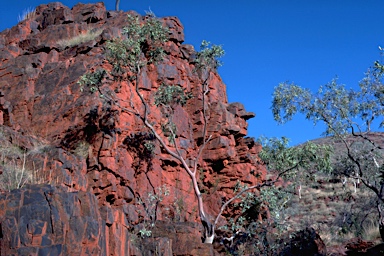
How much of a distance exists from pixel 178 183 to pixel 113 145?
144 inches

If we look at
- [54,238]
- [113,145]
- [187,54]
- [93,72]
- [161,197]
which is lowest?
[54,238]

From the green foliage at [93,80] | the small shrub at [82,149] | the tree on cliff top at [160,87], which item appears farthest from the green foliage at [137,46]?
the small shrub at [82,149]

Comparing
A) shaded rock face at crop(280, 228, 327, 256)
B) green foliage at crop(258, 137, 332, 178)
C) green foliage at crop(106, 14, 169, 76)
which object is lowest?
shaded rock face at crop(280, 228, 327, 256)

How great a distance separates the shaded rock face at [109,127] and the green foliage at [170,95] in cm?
51

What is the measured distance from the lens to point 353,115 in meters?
20.2

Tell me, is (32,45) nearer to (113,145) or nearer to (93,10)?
(93,10)

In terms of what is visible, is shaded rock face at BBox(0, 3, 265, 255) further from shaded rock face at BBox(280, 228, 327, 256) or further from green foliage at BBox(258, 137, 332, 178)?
shaded rock face at BBox(280, 228, 327, 256)

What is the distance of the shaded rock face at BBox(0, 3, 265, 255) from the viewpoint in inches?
640

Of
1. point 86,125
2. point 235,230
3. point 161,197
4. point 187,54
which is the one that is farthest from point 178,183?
point 187,54

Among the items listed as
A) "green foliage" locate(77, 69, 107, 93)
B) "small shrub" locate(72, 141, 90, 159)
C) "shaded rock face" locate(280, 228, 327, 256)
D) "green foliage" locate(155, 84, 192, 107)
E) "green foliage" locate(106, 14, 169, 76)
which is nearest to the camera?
"small shrub" locate(72, 141, 90, 159)

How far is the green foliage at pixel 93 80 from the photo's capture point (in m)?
18.8

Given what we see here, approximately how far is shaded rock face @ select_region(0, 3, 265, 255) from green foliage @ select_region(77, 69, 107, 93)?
486 mm

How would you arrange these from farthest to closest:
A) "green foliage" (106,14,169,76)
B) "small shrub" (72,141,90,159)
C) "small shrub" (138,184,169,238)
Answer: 1. "green foliage" (106,14,169,76)
2. "small shrub" (72,141,90,159)
3. "small shrub" (138,184,169,238)

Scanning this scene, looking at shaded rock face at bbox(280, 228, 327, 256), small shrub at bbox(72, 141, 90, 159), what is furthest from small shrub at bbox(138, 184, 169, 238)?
shaded rock face at bbox(280, 228, 327, 256)
